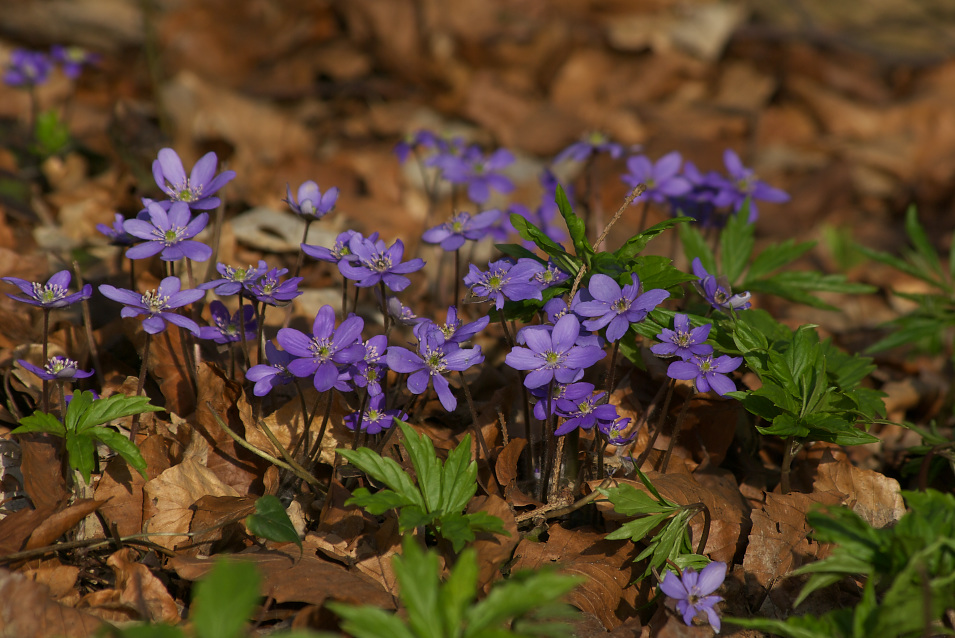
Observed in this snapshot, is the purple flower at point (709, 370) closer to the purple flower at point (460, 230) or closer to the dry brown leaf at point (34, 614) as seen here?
the purple flower at point (460, 230)

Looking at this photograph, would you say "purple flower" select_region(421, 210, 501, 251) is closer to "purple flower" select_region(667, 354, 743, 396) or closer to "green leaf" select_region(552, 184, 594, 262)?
"green leaf" select_region(552, 184, 594, 262)

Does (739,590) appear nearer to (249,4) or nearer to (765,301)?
(765,301)

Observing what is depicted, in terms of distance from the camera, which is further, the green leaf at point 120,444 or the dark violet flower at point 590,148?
the dark violet flower at point 590,148

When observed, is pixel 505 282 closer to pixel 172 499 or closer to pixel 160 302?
pixel 160 302

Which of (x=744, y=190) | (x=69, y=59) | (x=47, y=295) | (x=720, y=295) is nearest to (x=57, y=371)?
(x=47, y=295)

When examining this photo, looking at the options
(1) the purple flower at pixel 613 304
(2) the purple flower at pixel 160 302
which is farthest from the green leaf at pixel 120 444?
(1) the purple flower at pixel 613 304

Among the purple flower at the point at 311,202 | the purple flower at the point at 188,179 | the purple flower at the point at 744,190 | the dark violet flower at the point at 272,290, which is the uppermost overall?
the purple flower at the point at 188,179
